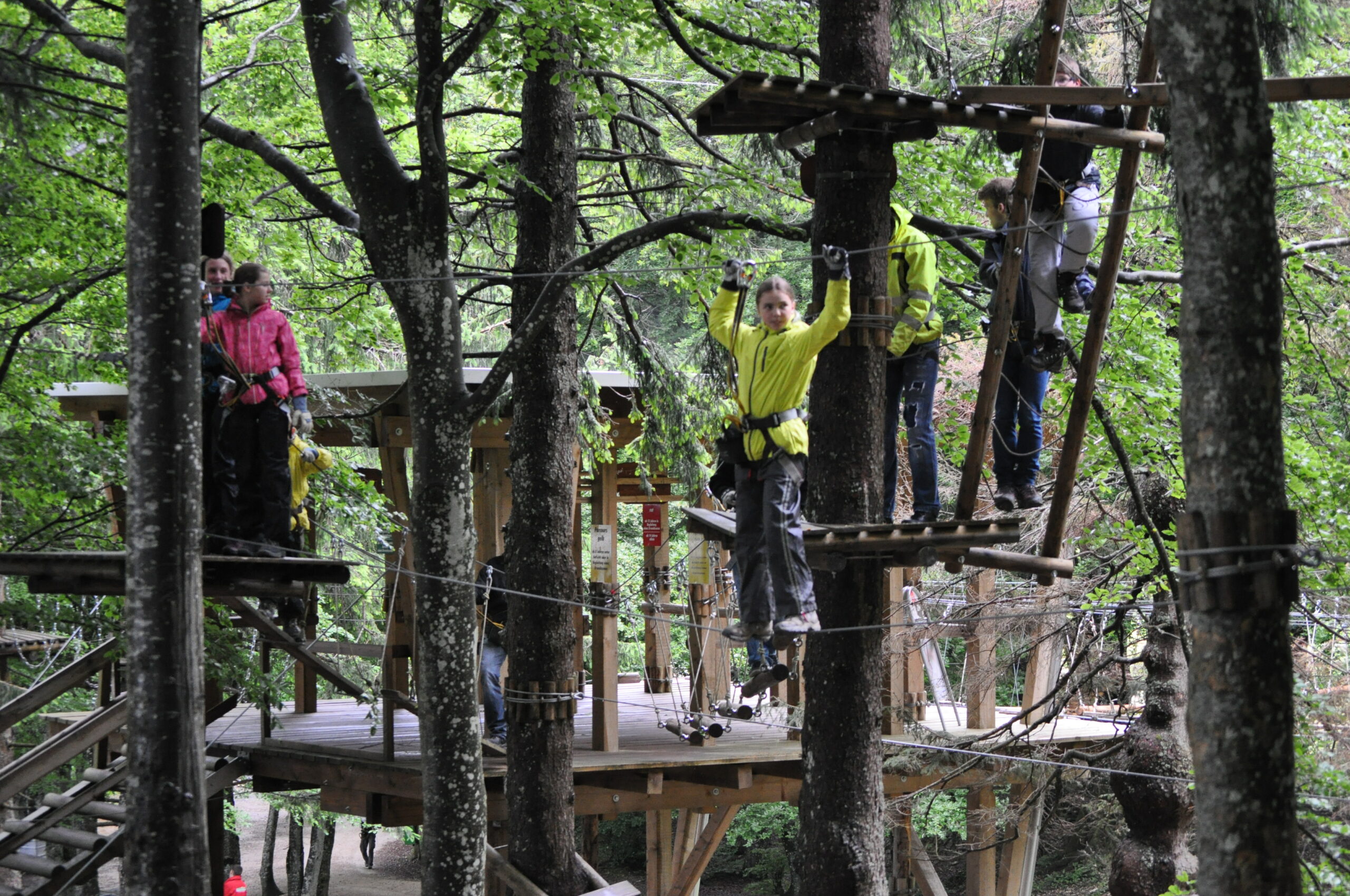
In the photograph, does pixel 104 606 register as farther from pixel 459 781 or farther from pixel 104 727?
pixel 459 781

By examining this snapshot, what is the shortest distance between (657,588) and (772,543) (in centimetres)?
640

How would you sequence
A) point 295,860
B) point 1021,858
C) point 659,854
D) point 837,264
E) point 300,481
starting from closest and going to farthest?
point 837,264
point 300,481
point 1021,858
point 659,854
point 295,860

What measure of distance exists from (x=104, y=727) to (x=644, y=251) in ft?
43.7

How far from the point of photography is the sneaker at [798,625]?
546 centimetres

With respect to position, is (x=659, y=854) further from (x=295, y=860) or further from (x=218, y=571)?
(x=295, y=860)

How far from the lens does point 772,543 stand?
551 centimetres

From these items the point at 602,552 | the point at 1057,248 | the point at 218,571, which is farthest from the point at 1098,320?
the point at 602,552

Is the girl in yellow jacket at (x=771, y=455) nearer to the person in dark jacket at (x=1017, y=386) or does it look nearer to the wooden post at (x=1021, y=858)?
the person in dark jacket at (x=1017, y=386)

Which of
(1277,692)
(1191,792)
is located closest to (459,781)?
(1277,692)

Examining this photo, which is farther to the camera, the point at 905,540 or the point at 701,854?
the point at 701,854

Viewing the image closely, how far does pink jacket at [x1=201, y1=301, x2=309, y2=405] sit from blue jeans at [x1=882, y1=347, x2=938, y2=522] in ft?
10.5

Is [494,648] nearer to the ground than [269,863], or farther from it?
farther from it

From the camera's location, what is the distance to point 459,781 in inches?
245

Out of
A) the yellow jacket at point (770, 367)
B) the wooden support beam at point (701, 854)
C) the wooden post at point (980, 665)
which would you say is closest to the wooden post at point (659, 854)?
the wooden support beam at point (701, 854)
